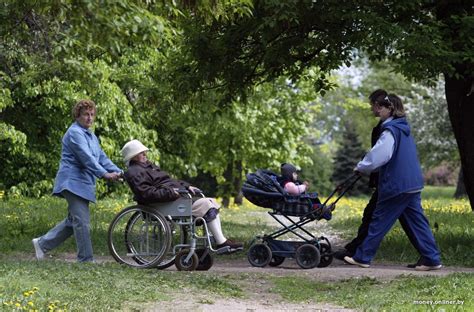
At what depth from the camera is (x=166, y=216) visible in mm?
10062

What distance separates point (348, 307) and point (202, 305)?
1.29 metres

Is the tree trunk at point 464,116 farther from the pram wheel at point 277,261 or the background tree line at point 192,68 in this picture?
the pram wheel at point 277,261

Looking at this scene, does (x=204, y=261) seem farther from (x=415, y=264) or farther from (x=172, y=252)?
(x=415, y=264)

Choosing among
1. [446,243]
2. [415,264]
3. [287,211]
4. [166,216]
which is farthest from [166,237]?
[446,243]

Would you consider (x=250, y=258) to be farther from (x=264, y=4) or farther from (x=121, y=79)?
(x=121, y=79)

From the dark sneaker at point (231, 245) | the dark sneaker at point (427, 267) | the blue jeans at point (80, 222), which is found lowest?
the dark sneaker at point (427, 267)

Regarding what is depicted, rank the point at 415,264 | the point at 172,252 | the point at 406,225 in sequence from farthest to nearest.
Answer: the point at 415,264 → the point at 406,225 → the point at 172,252

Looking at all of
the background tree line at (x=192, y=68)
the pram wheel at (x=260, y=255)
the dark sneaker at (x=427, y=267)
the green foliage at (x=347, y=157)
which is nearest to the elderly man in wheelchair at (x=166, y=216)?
the pram wheel at (x=260, y=255)

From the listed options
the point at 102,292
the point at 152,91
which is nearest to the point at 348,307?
the point at 102,292

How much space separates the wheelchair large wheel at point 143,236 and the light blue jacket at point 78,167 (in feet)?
1.68

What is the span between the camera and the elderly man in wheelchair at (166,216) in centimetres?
994

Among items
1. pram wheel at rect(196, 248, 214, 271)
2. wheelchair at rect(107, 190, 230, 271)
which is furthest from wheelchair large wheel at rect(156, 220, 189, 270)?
pram wheel at rect(196, 248, 214, 271)

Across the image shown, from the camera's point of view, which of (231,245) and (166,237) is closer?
(166,237)

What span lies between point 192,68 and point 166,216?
14.9ft
